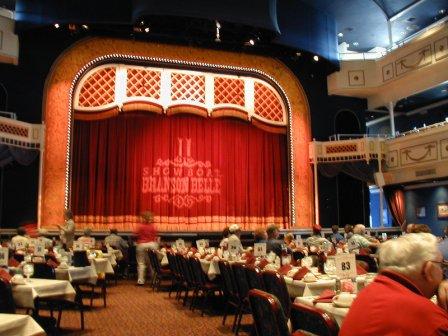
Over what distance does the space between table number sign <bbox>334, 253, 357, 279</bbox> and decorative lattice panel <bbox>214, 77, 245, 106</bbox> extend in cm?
1207

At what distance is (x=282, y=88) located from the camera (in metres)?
16.7

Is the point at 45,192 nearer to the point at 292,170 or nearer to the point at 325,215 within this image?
the point at 292,170

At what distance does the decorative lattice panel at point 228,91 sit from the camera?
16.1 metres

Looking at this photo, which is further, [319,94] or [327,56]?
[319,94]

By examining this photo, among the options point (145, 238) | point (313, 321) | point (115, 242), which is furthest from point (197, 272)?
point (313, 321)

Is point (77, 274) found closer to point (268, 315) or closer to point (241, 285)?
point (241, 285)

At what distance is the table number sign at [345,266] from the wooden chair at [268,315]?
5.08 ft

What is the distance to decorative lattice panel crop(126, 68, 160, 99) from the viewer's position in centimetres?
1505

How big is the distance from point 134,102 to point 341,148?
668 centimetres

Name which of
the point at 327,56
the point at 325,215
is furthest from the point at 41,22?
the point at 325,215

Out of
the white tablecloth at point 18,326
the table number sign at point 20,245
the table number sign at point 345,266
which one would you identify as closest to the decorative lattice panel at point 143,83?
the table number sign at point 20,245

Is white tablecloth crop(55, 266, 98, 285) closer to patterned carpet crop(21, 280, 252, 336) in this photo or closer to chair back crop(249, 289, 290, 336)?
patterned carpet crop(21, 280, 252, 336)

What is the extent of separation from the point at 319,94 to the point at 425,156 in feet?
13.6

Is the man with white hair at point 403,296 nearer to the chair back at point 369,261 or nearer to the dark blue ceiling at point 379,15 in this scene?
the chair back at point 369,261
